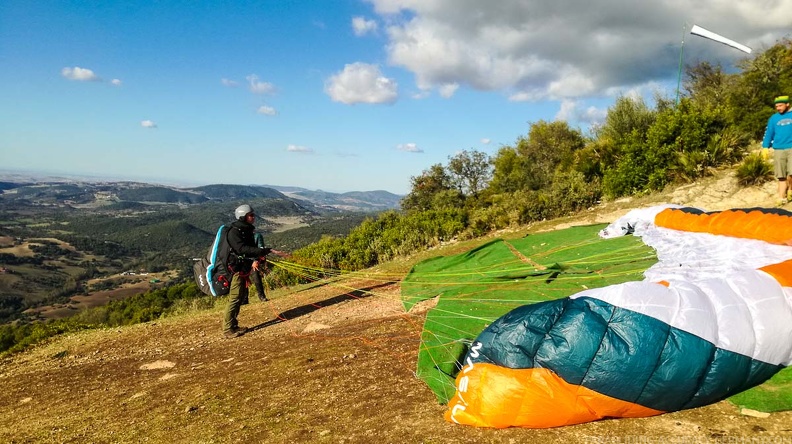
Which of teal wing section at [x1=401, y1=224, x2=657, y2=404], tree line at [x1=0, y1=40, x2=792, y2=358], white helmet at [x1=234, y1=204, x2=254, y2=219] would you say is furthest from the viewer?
tree line at [x1=0, y1=40, x2=792, y2=358]

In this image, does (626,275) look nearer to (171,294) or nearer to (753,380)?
(753,380)

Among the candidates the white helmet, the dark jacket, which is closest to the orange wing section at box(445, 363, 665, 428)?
the dark jacket

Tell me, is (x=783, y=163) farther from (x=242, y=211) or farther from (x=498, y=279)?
(x=242, y=211)

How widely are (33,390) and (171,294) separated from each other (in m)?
11.0

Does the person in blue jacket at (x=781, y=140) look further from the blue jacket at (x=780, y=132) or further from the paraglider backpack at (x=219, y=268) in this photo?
the paraglider backpack at (x=219, y=268)

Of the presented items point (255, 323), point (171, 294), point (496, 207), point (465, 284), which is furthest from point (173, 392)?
point (171, 294)

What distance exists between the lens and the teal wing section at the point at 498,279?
4.54 meters

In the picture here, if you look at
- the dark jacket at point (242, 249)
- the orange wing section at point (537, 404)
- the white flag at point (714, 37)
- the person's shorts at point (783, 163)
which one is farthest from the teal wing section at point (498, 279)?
the white flag at point (714, 37)

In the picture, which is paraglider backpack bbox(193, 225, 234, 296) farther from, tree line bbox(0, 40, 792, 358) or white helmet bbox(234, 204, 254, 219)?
tree line bbox(0, 40, 792, 358)

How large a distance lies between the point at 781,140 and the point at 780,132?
151 mm

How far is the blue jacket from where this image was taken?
7219 mm

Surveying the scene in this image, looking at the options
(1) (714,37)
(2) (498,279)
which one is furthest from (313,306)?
(1) (714,37)

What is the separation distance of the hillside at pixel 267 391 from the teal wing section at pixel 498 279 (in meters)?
0.27

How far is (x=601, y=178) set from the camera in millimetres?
13766
